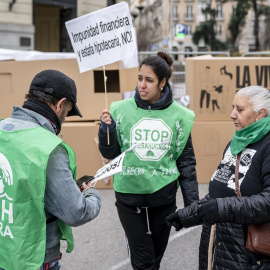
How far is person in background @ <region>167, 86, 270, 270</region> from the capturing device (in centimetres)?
205

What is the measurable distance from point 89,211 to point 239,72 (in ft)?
14.9

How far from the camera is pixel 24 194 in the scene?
1.82 m

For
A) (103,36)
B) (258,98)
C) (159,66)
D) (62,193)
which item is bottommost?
(62,193)

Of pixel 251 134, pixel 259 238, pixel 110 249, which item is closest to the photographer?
pixel 259 238

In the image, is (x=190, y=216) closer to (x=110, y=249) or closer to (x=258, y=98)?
(x=258, y=98)

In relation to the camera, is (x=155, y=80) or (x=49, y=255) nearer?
(x=49, y=255)

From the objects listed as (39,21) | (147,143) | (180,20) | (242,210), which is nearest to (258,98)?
(242,210)

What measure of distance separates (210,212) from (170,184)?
94 centimetres

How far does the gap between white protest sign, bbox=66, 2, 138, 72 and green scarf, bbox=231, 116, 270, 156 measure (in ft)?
4.26

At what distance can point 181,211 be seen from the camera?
7.63ft

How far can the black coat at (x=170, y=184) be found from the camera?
2.93 meters

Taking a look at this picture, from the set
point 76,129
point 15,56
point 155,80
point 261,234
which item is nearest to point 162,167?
point 155,80

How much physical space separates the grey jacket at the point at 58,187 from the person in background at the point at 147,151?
3.16ft

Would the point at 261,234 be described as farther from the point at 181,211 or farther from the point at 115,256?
the point at 115,256
